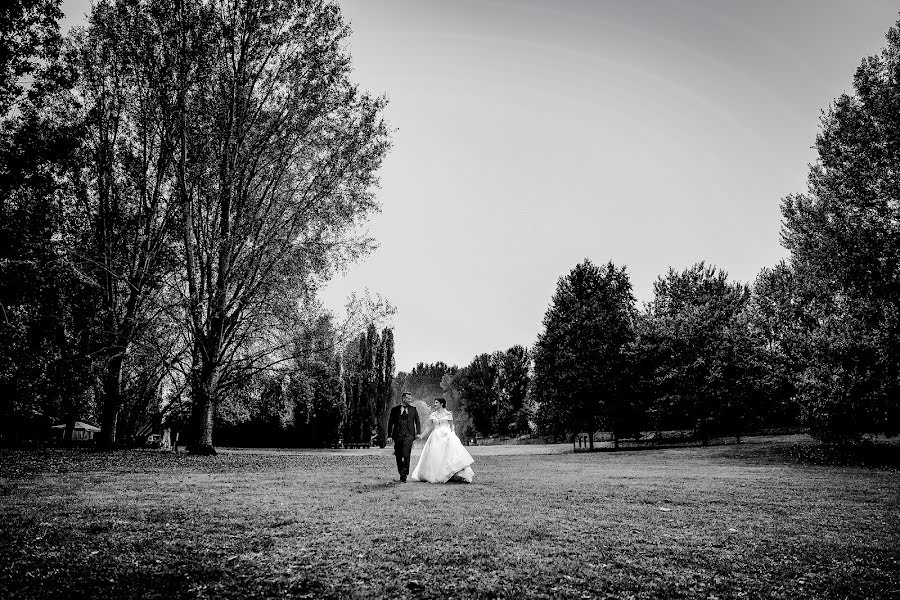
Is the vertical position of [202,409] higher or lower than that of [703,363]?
lower

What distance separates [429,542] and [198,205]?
70.5 feet

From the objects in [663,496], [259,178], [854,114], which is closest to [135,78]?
[259,178]

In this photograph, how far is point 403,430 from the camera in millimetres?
13766

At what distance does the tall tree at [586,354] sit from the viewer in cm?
4059

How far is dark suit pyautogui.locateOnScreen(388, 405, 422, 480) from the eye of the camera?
1372cm

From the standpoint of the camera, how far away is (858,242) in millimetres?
22422

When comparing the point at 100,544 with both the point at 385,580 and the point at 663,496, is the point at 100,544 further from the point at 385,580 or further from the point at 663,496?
the point at 663,496

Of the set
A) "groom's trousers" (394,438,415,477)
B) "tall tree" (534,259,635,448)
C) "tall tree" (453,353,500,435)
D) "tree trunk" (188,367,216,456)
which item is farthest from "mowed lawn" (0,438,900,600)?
"tall tree" (453,353,500,435)

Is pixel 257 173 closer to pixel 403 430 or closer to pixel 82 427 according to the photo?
pixel 403 430

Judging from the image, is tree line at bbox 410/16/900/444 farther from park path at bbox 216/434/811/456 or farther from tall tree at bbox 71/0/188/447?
tall tree at bbox 71/0/188/447

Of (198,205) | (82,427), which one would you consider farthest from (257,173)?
(82,427)

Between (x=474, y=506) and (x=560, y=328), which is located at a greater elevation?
(x=560, y=328)

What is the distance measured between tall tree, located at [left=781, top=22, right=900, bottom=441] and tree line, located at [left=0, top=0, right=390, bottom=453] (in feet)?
69.4

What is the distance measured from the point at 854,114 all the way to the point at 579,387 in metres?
24.5
